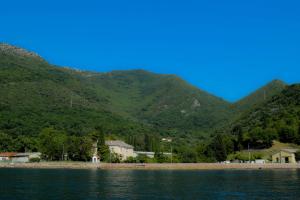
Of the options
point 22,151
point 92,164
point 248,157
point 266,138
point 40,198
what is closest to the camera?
point 40,198

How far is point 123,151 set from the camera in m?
177

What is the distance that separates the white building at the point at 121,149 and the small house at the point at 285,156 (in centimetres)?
5226

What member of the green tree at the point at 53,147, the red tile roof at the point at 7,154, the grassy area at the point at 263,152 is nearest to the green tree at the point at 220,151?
the grassy area at the point at 263,152

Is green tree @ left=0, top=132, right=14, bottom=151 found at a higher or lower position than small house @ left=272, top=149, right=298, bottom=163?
higher

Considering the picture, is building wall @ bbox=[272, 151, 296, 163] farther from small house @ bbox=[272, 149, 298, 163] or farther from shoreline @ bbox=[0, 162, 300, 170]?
shoreline @ bbox=[0, 162, 300, 170]

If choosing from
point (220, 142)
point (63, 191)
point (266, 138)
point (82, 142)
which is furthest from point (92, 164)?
point (63, 191)

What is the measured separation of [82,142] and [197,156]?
41197 mm

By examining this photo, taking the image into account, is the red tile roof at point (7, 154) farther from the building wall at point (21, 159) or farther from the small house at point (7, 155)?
the building wall at point (21, 159)

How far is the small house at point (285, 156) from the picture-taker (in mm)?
155663

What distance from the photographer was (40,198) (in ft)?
181

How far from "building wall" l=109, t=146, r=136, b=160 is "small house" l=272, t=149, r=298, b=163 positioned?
176 feet

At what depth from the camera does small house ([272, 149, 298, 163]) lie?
156 m

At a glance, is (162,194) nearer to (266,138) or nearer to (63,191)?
(63,191)

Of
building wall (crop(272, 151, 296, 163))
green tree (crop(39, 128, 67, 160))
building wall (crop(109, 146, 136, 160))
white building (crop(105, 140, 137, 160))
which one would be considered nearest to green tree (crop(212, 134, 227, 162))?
building wall (crop(272, 151, 296, 163))
